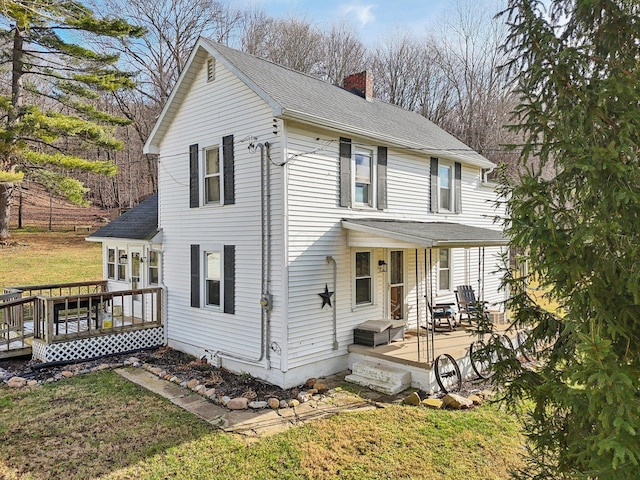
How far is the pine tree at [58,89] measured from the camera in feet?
54.2

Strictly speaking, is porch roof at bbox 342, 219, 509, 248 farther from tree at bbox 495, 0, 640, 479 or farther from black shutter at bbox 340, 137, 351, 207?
tree at bbox 495, 0, 640, 479

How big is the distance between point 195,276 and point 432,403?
19.3ft

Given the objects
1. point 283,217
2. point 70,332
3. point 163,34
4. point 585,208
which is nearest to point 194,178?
point 283,217

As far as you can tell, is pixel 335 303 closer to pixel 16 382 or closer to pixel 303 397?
pixel 303 397

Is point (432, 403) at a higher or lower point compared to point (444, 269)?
lower

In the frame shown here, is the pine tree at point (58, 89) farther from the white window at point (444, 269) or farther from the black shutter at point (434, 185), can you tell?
the white window at point (444, 269)

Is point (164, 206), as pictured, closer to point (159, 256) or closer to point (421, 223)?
point (159, 256)

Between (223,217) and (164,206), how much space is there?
2.66 meters

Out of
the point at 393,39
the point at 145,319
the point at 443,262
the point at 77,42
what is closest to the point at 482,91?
the point at 393,39

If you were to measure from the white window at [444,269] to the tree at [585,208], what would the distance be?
26.7 feet

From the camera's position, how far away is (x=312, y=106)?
8.80 m

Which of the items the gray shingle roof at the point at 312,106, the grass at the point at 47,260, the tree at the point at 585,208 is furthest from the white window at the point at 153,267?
the tree at the point at 585,208

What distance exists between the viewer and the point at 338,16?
28766 mm

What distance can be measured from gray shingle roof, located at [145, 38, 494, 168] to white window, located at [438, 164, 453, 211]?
1.31 feet
